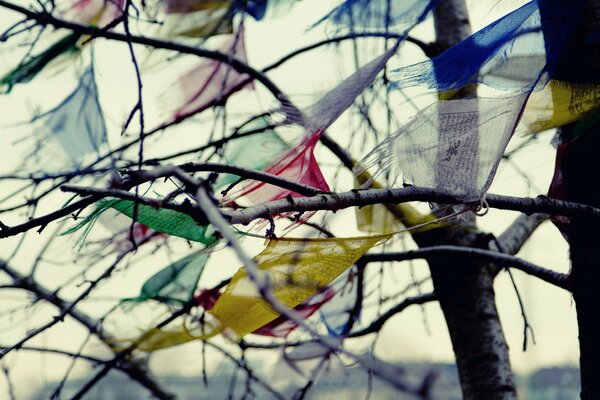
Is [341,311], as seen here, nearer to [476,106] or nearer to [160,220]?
[160,220]

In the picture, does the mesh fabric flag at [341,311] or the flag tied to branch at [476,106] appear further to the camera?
the mesh fabric flag at [341,311]

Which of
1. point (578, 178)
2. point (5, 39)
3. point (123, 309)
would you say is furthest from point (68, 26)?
point (578, 178)

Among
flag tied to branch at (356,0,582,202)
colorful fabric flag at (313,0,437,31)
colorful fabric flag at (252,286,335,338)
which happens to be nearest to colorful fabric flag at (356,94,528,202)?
flag tied to branch at (356,0,582,202)

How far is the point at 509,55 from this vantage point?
1790 millimetres

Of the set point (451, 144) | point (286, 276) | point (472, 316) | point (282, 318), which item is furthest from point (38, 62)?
point (472, 316)

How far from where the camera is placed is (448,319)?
101 inches

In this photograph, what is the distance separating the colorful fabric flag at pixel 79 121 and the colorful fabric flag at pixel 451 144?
1452mm

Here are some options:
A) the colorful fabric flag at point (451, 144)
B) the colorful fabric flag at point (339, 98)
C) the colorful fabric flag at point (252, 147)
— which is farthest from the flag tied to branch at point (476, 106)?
the colorful fabric flag at point (252, 147)

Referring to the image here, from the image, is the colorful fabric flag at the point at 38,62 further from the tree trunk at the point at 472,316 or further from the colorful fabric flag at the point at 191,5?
the tree trunk at the point at 472,316

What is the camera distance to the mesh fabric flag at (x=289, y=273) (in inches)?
69.9

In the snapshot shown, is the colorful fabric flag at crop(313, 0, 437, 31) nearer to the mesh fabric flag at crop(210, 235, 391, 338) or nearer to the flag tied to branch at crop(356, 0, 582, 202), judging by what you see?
the flag tied to branch at crop(356, 0, 582, 202)

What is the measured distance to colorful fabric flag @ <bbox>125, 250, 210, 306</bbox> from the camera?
8.05ft

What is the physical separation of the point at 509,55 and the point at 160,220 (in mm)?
954

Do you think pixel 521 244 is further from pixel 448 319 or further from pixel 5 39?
pixel 5 39
